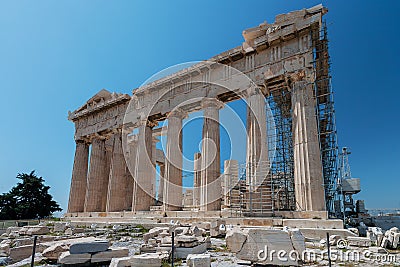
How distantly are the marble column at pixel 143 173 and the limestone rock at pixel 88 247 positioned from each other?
538 inches

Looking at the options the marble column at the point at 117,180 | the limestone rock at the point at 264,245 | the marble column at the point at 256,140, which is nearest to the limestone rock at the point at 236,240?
the limestone rock at the point at 264,245

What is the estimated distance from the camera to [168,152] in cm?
1922

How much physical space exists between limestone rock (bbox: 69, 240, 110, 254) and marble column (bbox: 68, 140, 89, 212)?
68.3 ft

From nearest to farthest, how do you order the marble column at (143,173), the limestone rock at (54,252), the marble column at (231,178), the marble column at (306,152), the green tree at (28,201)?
the limestone rock at (54,252) → the marble column at (306,152) → the marble column at (231,178) → the marble column at (143,173) → the green tree at (28,201)

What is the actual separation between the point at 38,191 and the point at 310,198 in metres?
32.3

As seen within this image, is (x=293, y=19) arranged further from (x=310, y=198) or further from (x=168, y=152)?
(x=168, y=152)

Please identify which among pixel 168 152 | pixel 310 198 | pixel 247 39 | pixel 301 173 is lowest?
pixel 310 198

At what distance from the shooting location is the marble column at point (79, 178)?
25477mm

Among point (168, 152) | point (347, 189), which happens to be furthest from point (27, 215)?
point (347, 189)

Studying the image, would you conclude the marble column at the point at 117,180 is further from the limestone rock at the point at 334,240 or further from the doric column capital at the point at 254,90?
the limestone rock at the point at 334,240

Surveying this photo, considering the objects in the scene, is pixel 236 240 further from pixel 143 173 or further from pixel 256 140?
pixel 143 173

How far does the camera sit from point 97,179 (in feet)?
81.9

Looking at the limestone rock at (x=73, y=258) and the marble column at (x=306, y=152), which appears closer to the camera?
the limestone rock at (x=73, y=258)

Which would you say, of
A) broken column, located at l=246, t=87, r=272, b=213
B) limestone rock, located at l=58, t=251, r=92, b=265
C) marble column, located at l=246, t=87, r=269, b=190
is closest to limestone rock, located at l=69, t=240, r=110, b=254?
limestone rock, located at l=58, t=251, r=92, b=265
